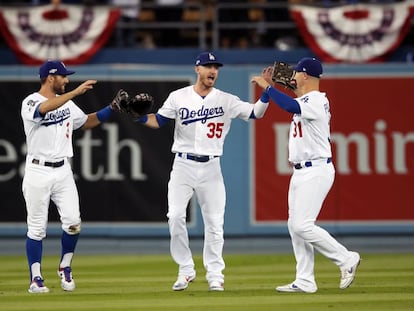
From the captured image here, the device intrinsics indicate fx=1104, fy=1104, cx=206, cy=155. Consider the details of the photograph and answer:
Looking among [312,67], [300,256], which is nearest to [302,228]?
[300,256]

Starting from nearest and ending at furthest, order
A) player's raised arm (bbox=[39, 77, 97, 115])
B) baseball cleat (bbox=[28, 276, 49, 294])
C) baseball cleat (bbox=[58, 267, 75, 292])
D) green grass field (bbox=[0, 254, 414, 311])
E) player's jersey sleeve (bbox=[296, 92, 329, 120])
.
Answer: green grass field (bbox=[0, 254, 414, 311]), player's jersey sleeve (bbox=[296, 92, 329, 120]), player's raised arm (bbox=[39, 77, 97, 115]), baseball cleat (bbox=[28, 276, 49, 294]), baseball cleat (bbox=[58, 267, 75, 292])

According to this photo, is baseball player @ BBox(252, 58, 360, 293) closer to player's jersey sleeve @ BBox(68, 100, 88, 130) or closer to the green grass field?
the green grass field

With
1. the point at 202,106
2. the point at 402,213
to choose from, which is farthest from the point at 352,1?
the point at 202,106

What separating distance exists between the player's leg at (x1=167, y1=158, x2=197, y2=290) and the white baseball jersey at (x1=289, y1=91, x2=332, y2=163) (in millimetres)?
1007

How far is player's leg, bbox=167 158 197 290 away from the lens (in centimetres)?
→ 991

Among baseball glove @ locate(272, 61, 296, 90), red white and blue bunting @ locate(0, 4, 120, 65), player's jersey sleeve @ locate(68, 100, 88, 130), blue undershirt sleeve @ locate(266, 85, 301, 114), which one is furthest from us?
red white and blue bunting @ locate(0, 4, 120, 65)

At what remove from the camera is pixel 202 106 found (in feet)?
32.9

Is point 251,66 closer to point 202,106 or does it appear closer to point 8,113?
point 8,113

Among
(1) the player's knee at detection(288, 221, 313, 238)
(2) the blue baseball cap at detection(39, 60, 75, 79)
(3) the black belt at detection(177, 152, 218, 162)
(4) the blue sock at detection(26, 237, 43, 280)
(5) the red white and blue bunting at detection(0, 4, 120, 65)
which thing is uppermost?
(5) the red white and blue bunting at detection(0, 4, 120, 65)

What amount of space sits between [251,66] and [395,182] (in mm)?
2700

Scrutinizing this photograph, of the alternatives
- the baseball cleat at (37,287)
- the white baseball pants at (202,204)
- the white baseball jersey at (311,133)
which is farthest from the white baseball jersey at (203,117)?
the baseball cleat at (37,287)

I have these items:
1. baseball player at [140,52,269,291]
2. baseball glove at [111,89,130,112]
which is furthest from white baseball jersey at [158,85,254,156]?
baseball glove at [111,89,130,112]

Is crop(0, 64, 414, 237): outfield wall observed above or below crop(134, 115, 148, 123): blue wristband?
below

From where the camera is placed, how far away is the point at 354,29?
16.5 m
